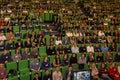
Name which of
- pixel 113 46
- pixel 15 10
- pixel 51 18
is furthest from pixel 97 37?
pixel 15 10

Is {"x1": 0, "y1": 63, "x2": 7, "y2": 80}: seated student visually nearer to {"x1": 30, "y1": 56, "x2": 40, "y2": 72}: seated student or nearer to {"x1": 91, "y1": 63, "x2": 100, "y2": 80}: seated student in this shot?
{"x1": 30, "y1": 56, "x2": 40, "y2": 72}: seated student

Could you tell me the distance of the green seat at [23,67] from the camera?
850cm

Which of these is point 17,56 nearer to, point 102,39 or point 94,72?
point 94,72

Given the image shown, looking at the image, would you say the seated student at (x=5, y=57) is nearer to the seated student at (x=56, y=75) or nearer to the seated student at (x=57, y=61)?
the seated student at (x=57, y=61)

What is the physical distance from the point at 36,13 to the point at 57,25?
1364 mm

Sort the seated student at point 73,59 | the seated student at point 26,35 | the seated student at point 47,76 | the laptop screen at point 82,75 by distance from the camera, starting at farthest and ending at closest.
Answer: the seated student at point 26,35 → the seated student at point 73,59 → the seated student at point 47,76 → the laptop screen at point 82,75

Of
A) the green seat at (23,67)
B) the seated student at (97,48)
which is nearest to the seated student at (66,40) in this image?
the seated student at (97,48)

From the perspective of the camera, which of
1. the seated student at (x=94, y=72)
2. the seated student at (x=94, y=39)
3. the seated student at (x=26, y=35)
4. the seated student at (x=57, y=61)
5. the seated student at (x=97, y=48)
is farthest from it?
the seated student at (x=94, y=39)

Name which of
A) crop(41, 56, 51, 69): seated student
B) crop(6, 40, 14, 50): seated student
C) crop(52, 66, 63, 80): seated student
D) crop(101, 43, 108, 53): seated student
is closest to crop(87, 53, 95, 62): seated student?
crop(101, 43, 108, 53): seated student

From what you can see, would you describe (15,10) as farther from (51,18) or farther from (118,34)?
(118,34)

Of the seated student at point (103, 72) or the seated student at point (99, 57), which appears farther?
the seated student at point (99, 57)

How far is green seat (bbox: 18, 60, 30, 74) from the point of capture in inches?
335

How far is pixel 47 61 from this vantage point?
906 centimetres

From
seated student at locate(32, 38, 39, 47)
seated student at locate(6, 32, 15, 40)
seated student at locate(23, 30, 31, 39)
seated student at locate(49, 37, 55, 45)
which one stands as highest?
seated student at locate(6, 32, 15, 40)
